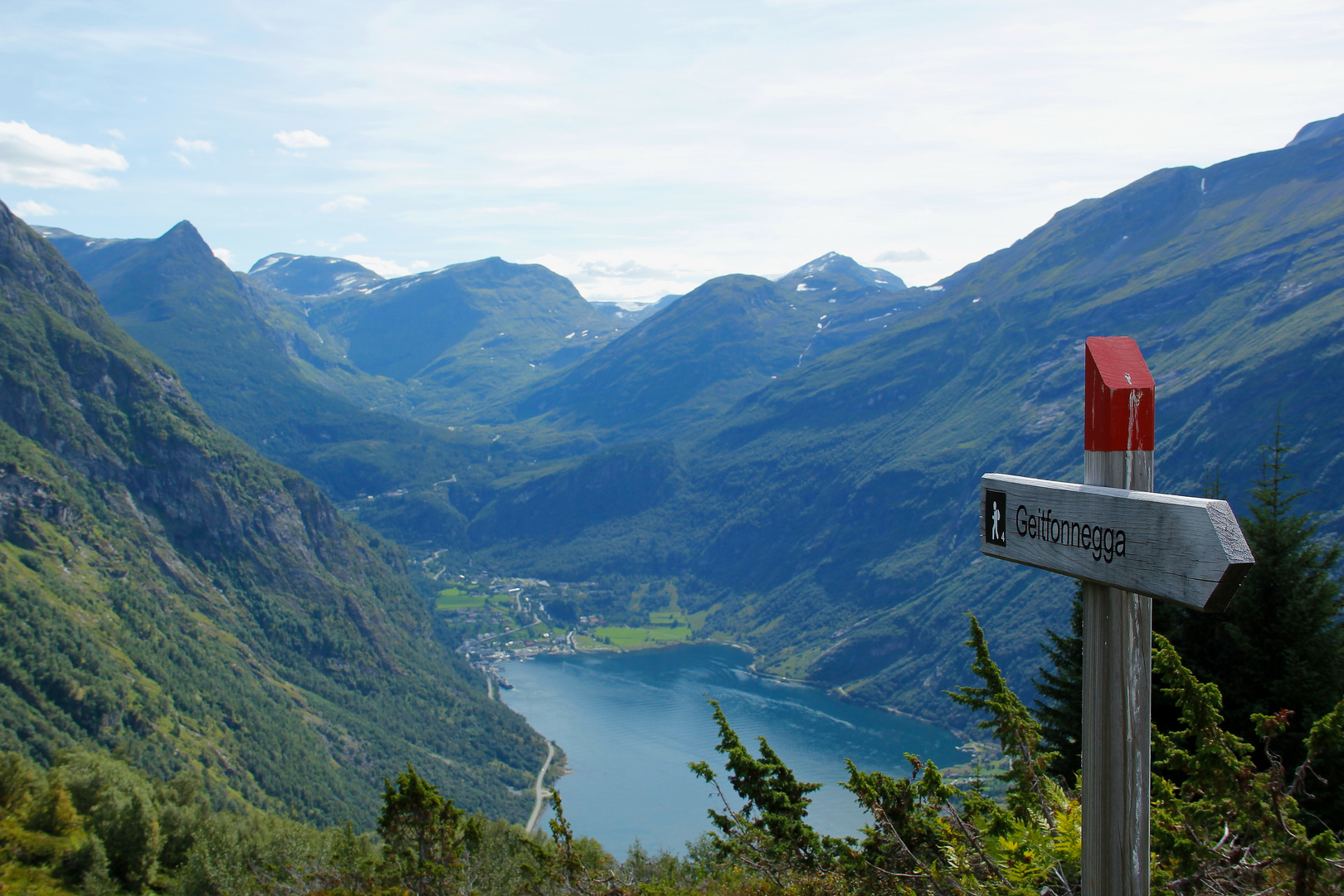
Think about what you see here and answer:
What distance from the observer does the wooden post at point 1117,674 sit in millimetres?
3742

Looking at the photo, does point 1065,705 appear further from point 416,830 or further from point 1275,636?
point 416,830

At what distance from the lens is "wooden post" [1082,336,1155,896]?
374 cm

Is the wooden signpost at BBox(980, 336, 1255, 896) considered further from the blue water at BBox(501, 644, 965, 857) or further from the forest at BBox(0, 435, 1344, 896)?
the blue water at BBox(501, 644, 965, 857)

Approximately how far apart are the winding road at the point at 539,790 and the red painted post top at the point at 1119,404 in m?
132

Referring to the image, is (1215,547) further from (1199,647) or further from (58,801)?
(58,801)

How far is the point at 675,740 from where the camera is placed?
5837 inches

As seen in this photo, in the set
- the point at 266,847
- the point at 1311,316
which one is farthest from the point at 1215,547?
the point at 1311,316

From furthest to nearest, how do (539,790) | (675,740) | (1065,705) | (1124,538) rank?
(675,740) < (539,790) < (1065,705) < (1124,538)

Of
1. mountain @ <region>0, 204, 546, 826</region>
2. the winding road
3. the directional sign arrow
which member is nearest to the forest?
the directional sign arrow

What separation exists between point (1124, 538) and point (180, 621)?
16427cm

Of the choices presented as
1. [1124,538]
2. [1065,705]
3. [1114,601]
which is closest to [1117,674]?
[1114,601]

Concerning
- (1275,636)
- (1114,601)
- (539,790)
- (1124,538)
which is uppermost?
(1124,538)

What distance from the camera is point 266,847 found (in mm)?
34031

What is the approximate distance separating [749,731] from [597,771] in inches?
1084
